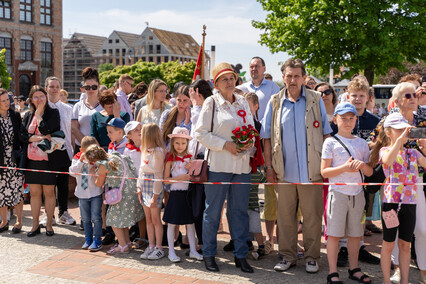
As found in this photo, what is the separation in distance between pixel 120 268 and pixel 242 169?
179 cm

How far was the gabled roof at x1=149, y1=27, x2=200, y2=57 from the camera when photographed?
10744 cm

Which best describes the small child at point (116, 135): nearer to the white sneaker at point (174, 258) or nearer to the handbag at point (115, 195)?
the handbag at point (115, 195)

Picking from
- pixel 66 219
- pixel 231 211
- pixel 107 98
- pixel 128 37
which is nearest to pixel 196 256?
pixel 231 211

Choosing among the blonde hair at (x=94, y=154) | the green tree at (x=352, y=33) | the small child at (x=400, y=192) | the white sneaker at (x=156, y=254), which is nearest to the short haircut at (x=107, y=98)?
the blonde hair at (x=94, y=154)

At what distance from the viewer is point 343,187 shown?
189 inches

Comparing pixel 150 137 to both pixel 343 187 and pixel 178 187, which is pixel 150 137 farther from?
pixel 343 187

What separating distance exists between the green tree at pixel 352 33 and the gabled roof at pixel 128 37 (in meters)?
93.4

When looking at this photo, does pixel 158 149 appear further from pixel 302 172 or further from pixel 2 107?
pixel 2 107

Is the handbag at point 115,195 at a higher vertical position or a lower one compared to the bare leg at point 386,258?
higher

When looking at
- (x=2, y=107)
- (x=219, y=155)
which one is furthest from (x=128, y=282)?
(x=2, y=107)

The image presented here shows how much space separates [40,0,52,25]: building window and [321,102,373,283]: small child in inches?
2414

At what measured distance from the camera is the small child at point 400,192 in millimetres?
4520

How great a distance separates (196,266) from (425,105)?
3.13m

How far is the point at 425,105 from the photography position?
17.4 feet
